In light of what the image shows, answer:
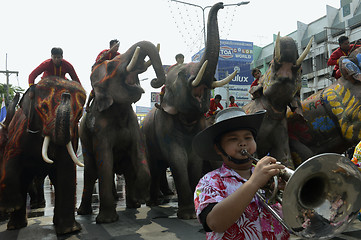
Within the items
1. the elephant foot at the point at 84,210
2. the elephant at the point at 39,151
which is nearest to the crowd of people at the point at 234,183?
the elephant at the point at 39,151

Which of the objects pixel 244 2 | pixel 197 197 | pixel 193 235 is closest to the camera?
pixel 197 197

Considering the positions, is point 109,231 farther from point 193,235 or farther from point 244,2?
point 244,2

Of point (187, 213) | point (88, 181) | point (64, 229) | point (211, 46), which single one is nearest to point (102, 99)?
point (88, 181)

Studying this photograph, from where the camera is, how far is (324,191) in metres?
1.83

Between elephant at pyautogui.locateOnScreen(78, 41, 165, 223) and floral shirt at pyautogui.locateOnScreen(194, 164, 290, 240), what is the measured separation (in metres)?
3.56

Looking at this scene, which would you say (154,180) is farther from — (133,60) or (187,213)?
(133,60)

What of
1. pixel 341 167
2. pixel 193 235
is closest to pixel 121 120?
pixel 193 235

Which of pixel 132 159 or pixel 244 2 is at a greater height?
pixel 244 2

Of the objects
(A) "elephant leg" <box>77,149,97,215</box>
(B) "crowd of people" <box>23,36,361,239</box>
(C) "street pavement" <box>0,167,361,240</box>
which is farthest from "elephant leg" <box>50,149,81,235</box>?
(B) "crowd of people" <box>23,36,361,239</box>

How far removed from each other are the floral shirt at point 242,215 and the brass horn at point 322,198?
0.15 metres

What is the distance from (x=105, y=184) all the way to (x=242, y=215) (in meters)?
3.78

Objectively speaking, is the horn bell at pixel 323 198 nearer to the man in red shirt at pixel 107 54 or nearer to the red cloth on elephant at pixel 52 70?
the red cloth on elephant at pixel 52 70

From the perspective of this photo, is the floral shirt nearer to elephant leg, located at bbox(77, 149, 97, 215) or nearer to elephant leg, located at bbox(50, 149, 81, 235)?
elephant leg, located at bbox(50, 149, 81, 235)

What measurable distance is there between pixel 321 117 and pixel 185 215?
2.99 m
